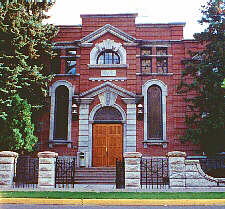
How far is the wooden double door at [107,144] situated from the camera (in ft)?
64.5

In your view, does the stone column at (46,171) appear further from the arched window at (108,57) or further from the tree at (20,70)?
the arched window at (108,57)

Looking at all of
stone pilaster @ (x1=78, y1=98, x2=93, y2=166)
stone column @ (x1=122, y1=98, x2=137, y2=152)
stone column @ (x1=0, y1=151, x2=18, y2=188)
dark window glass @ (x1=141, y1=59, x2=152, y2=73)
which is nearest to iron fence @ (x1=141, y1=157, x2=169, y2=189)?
stone column @ (x1=122, y1=98, x2=137, y2=152)

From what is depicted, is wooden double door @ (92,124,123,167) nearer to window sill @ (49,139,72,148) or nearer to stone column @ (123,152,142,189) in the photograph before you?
window sill @ (49,139,72,148)

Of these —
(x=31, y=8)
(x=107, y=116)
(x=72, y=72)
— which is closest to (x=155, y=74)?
(x=107, y=116)

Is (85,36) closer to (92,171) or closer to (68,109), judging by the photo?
(68,109)

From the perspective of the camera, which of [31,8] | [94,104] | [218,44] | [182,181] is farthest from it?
[94,104]

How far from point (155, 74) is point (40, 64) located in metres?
7.17

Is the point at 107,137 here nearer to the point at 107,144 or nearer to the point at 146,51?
the point at 107,144

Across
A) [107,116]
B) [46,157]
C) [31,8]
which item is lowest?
[46,157]

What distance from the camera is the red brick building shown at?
1994 centimetres

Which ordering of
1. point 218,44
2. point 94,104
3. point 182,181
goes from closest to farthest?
point 182,181
point 218,44
point 94,104

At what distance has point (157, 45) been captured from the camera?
21172 millimetres

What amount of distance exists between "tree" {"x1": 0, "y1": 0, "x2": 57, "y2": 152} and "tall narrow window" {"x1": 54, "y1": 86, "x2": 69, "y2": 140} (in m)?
1.75

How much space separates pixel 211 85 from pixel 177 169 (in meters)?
5.69
